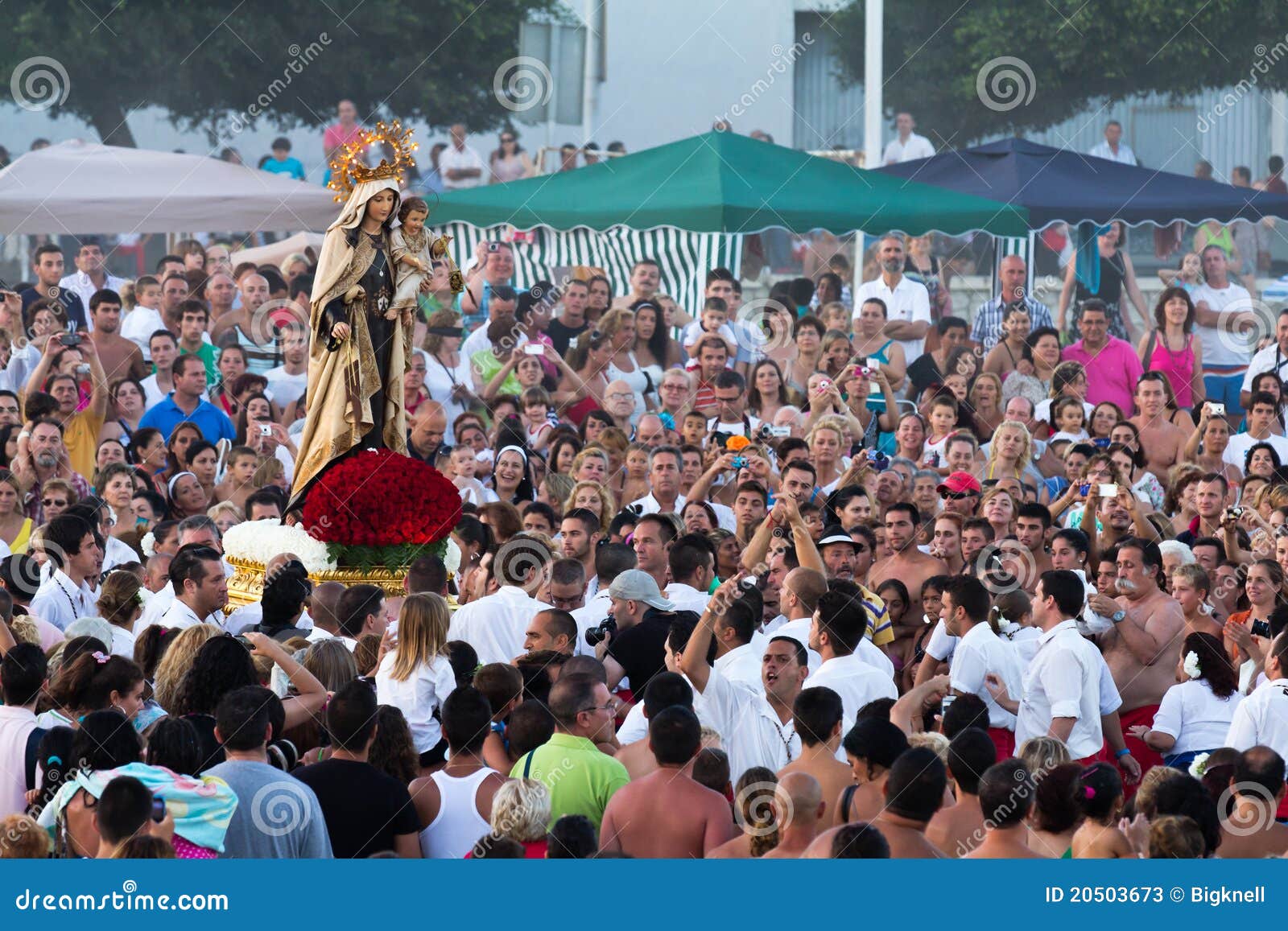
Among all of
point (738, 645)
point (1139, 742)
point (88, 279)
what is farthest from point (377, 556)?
point (88, 279)

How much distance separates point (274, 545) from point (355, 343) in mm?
1164

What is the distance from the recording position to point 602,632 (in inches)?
370

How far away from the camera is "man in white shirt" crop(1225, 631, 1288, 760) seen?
8.05m

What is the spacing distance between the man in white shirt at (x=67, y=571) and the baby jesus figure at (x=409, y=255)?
202cm

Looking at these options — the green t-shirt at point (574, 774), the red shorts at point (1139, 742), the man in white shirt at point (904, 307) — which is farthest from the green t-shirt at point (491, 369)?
the green t-shirt at point (574, 774)

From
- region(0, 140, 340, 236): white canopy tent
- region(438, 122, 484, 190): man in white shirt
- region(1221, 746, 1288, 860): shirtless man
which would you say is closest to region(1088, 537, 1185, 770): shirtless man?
region(1221, 746, 1288, 860): shirtless man

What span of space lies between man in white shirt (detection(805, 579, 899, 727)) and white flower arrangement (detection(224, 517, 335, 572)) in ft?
10.4

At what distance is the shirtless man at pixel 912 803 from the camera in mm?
6441

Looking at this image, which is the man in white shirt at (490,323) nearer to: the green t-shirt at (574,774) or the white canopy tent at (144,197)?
the white canopy tent at (144,197)

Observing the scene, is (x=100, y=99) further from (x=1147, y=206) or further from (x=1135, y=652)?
(x=1135, y=652)

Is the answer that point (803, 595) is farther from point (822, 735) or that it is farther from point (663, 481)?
point (663, 481)

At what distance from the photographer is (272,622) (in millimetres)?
9148

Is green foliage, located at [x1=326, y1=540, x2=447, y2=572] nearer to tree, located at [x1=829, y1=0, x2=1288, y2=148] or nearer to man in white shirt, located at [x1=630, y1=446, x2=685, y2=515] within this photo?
man in white shirt, located at [x1=630, y1=446, x2=685, y2=515]

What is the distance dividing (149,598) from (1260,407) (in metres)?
8.49
